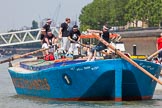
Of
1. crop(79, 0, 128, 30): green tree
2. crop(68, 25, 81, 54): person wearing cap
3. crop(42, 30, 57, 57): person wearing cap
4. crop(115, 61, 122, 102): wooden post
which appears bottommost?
crop(79, 0, 128, 30): green tree

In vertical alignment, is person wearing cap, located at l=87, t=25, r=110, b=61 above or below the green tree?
above

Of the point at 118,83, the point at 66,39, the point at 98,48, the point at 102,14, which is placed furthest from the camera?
the point at 102,14

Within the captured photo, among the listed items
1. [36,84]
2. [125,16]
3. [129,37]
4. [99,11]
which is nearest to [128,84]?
[36,84]

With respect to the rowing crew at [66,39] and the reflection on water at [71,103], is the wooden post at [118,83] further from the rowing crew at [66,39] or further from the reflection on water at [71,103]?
the rowing crew at [66,39]

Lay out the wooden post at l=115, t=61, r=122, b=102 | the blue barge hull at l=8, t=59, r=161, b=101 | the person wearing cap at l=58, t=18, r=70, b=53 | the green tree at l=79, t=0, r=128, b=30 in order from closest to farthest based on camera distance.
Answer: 1. the wooden post at l=115, t=61, r=122, b=102
2. the blue barge hull at l=8, t=59, r=161, b=101
3. the person wearing cap at l=58, t=18, r=70, b=53
4. the green tree at l=79, t=0, r=128, b=30

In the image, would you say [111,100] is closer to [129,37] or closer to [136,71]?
[136,71]

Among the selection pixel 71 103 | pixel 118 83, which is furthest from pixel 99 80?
pixel 71 103

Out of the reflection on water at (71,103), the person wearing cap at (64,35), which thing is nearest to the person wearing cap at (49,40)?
the person wearing cap at (64,35)

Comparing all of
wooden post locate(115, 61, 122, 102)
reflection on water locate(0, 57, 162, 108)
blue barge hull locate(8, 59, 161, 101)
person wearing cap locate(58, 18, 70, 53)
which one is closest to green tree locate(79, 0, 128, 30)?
person wearing cap locate(58, 18, 70, 53)

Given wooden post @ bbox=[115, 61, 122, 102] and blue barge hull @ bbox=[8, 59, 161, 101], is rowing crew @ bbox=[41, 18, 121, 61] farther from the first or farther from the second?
wooden post @ bbox=[115, 61, 122, 102]

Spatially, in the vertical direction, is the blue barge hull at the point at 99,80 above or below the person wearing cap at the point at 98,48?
below

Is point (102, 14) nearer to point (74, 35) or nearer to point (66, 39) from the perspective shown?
point (66, 39)

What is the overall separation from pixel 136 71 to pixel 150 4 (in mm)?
80815

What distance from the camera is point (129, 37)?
320ft
